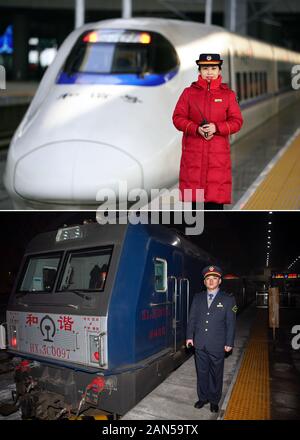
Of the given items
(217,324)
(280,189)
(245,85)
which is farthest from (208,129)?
(245,85)

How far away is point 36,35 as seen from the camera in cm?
4838

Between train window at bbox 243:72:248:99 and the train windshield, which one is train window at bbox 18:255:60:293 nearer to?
the train windshield

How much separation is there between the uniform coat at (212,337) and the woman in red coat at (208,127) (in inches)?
64.4

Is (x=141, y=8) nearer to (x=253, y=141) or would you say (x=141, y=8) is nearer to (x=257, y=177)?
(x=253, y=141)

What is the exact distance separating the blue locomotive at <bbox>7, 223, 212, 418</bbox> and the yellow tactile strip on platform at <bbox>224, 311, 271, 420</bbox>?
93 cm

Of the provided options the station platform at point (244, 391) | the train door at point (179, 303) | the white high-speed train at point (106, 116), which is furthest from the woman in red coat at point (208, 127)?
the train door at point (179, 303)

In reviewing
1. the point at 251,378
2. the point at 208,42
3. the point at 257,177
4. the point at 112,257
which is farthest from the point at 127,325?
the point at 208,42

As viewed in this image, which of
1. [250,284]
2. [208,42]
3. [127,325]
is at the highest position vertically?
[208,42]

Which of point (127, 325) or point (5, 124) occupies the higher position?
point (5, 124)

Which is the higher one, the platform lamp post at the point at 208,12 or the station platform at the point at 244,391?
the platform lamp post at the point at 208,12

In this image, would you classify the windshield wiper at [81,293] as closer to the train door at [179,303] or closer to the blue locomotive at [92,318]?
the blue locomotive at [92,318]

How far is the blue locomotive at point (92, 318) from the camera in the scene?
5078mm
